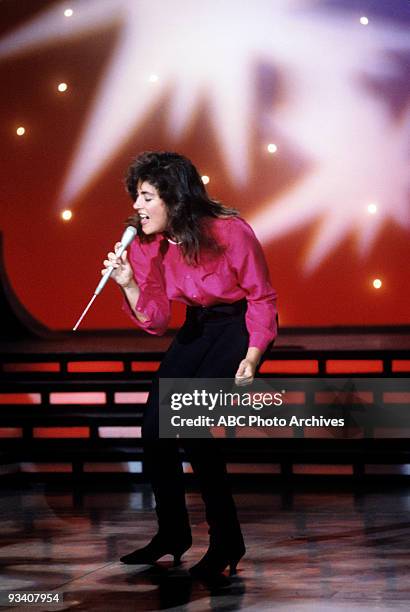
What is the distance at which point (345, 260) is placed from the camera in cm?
714

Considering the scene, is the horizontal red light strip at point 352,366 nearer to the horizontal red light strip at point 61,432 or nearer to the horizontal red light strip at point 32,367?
the horizontal red light strip at point 61,432

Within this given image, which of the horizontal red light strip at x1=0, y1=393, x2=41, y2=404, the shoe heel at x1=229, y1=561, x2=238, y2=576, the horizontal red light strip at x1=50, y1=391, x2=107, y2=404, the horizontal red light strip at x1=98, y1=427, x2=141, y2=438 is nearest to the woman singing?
the shoe heel at x1=229, y1=561, x2=238, y2=576

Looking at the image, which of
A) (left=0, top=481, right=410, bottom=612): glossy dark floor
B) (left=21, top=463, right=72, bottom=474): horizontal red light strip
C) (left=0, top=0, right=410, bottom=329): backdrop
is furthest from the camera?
(left=0, top=0, right=410, bottom=329): backdrop

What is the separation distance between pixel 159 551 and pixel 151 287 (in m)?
0.74

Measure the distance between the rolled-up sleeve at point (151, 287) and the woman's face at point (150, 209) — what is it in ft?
0.42

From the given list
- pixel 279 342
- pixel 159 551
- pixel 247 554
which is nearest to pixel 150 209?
pixel 159 551

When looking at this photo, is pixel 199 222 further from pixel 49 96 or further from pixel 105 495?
pixel 49 96

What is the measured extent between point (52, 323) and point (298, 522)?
3706 mm

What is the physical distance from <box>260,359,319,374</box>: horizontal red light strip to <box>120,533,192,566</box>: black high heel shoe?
2186 mm

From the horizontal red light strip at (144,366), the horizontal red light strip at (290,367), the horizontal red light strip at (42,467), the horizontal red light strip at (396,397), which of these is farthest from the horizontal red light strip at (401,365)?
the horizontal red light strip at (42,467)

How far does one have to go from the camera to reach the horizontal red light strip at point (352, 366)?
5441mm

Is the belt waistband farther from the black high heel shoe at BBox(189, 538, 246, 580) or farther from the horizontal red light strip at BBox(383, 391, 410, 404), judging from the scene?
the horizontal red light strip at BBox(383, 391, 410, 404)

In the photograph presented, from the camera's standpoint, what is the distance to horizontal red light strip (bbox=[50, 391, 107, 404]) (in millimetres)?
5582

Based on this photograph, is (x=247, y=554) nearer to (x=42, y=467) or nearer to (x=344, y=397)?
(x=344, y=397)
